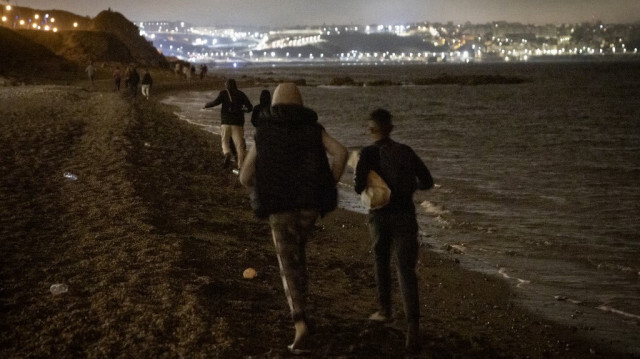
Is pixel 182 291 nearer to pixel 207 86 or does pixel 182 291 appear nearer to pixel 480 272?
pixel 480 272

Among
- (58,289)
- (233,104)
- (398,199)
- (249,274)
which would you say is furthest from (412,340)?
(233,104)

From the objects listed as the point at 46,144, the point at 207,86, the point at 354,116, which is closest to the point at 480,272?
the point at 46,144

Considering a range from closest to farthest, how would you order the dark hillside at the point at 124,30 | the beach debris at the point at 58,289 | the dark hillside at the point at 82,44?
the beach debris at the point at 58,289 → the dark hillside at the point at 82,44 → the dark hillside at the point at 124,30

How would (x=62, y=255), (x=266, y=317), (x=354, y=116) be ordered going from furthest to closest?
(x=354, y=116)
(x=62, y=255)
(x=266, y=317)

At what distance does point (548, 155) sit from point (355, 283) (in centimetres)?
1512

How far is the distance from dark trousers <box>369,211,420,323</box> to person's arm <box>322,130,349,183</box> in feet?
1.71

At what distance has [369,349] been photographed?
4.81 metres

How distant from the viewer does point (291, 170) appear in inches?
173

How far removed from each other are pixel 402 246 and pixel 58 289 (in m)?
3.00

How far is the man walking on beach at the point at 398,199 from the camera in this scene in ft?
15.5

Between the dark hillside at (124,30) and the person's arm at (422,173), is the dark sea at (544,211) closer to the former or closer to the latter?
the person's arm at (422,173)

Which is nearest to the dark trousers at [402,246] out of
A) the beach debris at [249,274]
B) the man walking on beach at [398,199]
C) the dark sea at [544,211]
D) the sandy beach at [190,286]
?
the man walking on beach at [398,199]

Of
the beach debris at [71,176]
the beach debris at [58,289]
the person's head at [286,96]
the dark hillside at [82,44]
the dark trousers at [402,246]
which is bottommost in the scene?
the beach debris at [58,289]

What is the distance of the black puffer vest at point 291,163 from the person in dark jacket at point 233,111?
6834 millimetres
